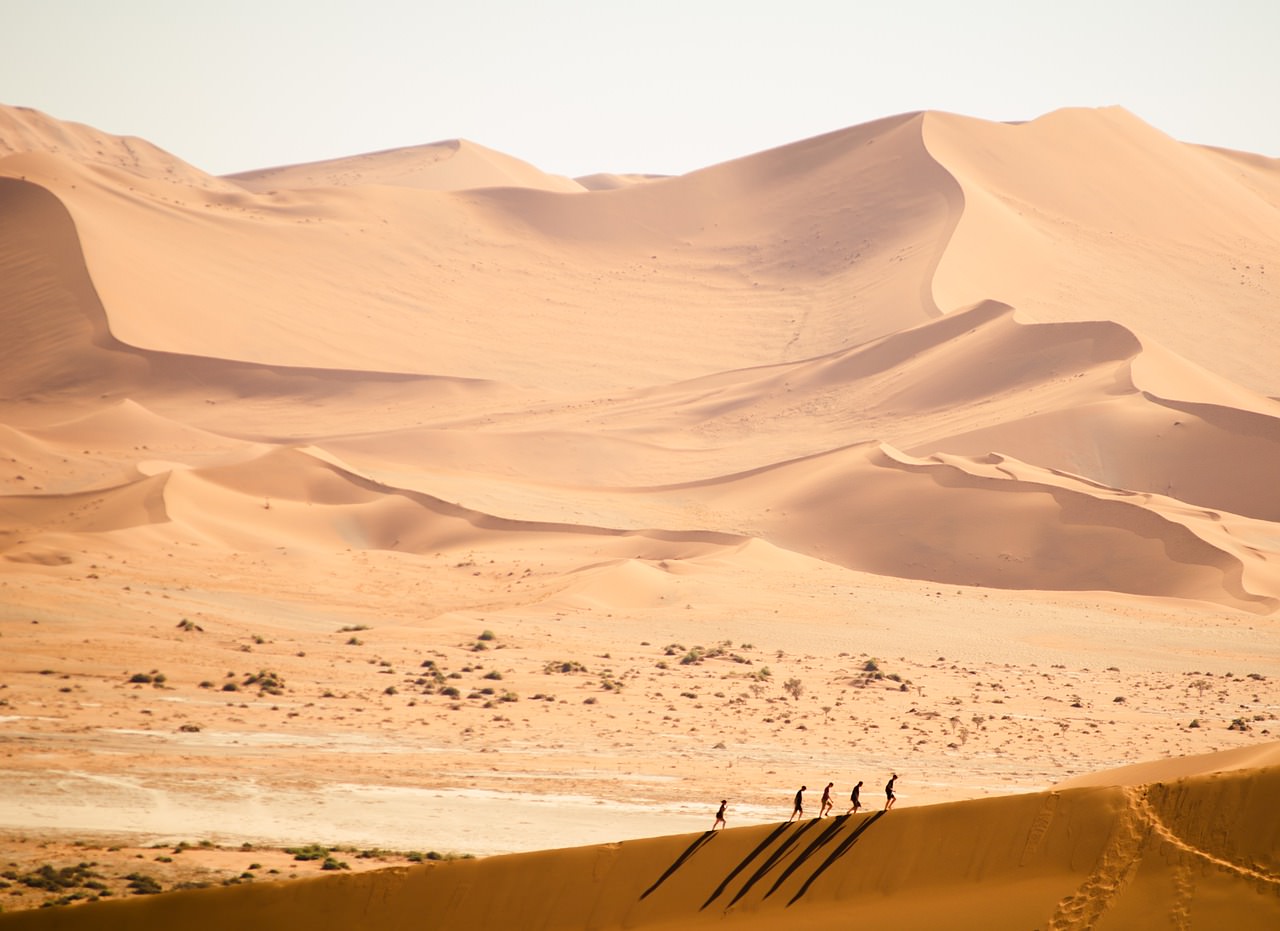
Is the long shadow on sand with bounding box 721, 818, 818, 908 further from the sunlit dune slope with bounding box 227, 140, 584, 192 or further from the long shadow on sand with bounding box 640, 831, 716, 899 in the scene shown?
the sunlit dune slope with bounding box 227, 140, 584, 192

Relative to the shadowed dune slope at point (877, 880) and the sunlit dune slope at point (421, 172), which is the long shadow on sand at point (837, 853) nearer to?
the shadowed dune slope at point (877, 880)

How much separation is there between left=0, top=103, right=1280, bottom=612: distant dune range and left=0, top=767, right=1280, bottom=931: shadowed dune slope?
20.5m

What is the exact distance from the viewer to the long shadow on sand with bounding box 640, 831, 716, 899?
738 cm

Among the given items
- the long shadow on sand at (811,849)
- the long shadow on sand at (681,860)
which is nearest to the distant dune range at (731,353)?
the long shadow on sand at (681,860)

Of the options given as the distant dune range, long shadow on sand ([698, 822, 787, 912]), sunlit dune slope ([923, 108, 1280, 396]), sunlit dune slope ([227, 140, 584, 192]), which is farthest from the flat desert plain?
sunlit dune slope ([227, 140, 584, 192])

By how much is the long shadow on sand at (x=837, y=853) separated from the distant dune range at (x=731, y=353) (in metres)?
22.1

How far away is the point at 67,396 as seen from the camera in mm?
51594

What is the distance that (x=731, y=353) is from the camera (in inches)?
2350

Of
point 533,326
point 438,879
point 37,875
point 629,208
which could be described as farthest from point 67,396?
point 438,879

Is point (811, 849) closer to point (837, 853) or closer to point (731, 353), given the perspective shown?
point (837, 853)

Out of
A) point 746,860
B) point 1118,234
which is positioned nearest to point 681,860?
point 746,860

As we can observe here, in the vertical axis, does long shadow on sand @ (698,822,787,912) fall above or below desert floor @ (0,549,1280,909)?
above

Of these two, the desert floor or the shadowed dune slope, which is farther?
the desert floor

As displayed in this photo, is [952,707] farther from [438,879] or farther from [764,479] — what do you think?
[764,479]
